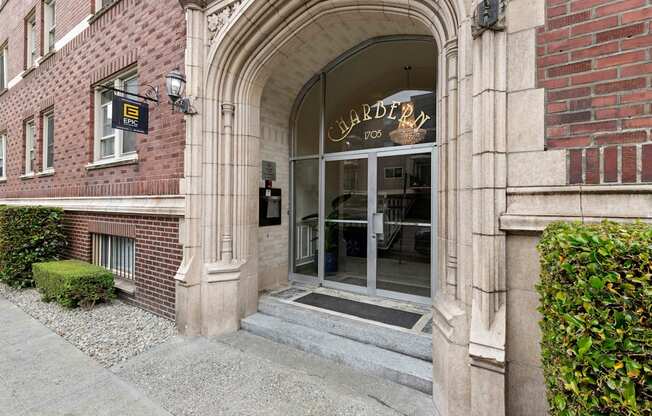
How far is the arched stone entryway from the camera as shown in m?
2.24

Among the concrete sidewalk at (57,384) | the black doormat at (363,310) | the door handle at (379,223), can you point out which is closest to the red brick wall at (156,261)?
the concrete sidewalk at (57,384)

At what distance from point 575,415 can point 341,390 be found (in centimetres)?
185

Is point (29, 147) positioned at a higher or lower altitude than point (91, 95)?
lower

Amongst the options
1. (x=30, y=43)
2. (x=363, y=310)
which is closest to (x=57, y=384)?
(x=363, y=310)

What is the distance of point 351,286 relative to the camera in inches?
197

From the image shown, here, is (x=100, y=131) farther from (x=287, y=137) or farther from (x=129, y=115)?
(x=287, y=137)

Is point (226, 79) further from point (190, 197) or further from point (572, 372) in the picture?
point (572, 372)

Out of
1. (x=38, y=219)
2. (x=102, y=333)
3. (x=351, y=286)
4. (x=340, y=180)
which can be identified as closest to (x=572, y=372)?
(x=351, y=286)

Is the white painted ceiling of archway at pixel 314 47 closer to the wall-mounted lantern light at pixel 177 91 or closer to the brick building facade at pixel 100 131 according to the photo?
the wall-mounted lantern light at pixel 177 91

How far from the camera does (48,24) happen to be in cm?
820

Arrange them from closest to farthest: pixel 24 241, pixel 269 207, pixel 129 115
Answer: pixel 129 115 < pixel 269 207 < pixel 24 241

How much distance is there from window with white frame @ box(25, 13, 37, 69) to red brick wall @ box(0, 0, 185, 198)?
397 mm

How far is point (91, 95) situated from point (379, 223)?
6.48 meters

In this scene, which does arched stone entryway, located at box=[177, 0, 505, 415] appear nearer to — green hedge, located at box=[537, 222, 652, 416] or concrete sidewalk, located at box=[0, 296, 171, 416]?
green hedge, located at box=[537, 222, 652, 416]
